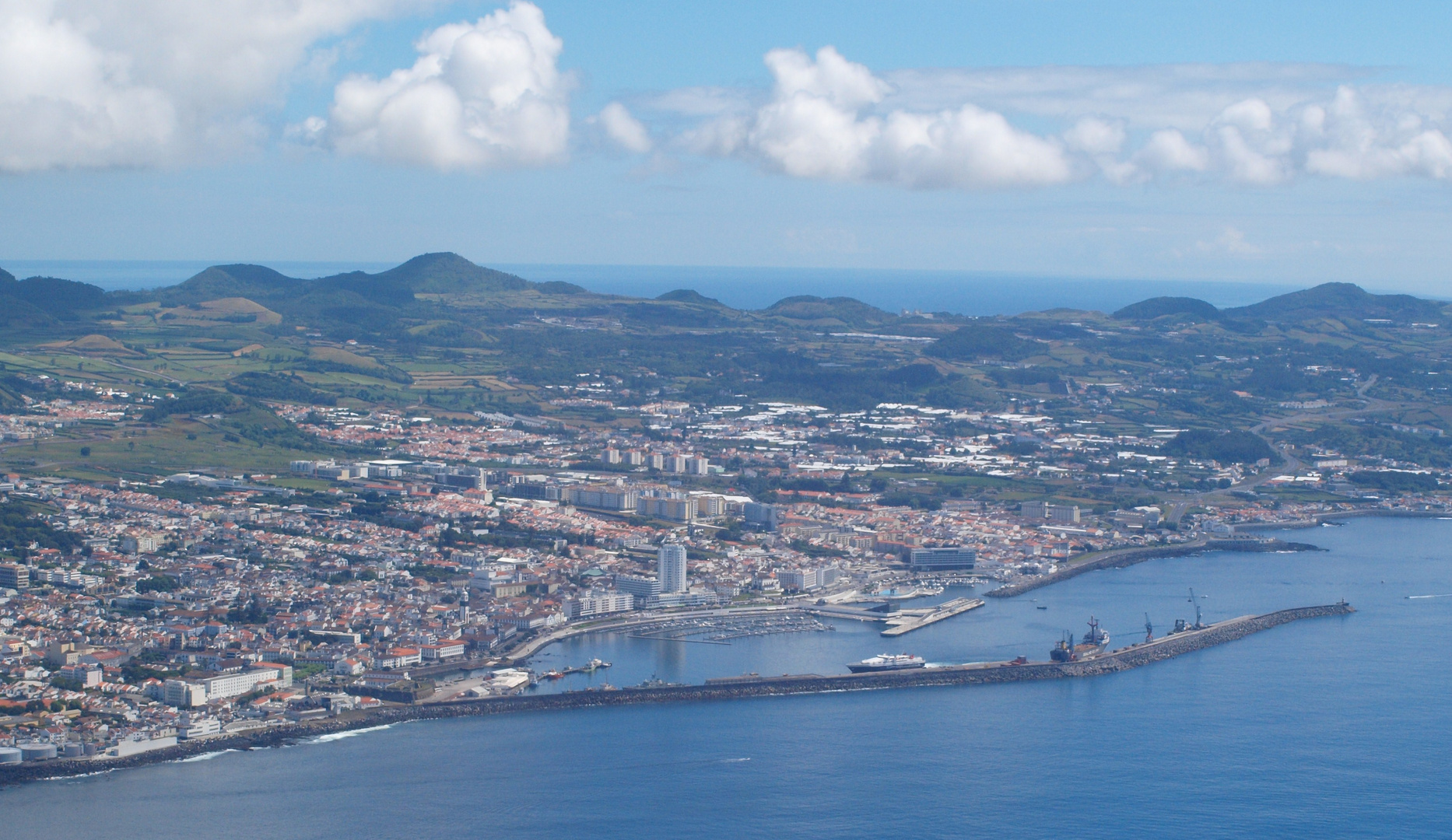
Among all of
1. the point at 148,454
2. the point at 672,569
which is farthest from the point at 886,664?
the point at 148,454

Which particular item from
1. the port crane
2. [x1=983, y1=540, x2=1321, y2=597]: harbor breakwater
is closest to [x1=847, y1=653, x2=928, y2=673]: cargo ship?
the port crane

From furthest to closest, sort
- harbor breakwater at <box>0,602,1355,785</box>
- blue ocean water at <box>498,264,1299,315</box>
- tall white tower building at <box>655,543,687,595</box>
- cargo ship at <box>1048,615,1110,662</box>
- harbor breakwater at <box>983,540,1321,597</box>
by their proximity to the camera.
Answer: blue ocean water at <box>498,264,1299,315</box>
harbor breakwater at <box>983,540,1321,597</box>
tall white tower building at <box>655,543,687,595</box>
cargo ship at <box>1048,615,1110,662</box>
harbor breakwater at <box>0,602,1355,785</box>

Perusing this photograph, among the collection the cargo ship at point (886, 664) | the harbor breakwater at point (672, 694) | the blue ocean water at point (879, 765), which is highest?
the cargo ship at point (886, 664)

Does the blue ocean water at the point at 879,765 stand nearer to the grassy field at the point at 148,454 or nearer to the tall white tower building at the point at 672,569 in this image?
the tall white tower building at the point at 672,569

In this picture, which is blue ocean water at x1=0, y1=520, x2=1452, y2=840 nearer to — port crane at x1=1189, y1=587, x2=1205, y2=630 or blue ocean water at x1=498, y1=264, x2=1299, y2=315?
port crane at x1=1189, y1=587, x2=1205, y2=630

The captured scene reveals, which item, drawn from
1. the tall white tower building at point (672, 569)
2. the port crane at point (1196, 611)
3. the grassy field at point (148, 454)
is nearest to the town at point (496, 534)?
the tall white tower building at point (672, 569)

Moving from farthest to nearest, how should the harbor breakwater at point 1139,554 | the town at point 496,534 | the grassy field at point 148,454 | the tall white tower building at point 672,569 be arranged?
the grassy field at point 148,454 < the harbor breakwater at point 1139,554 < the tall white tower building at point 672,569 < the town at point 496,534
